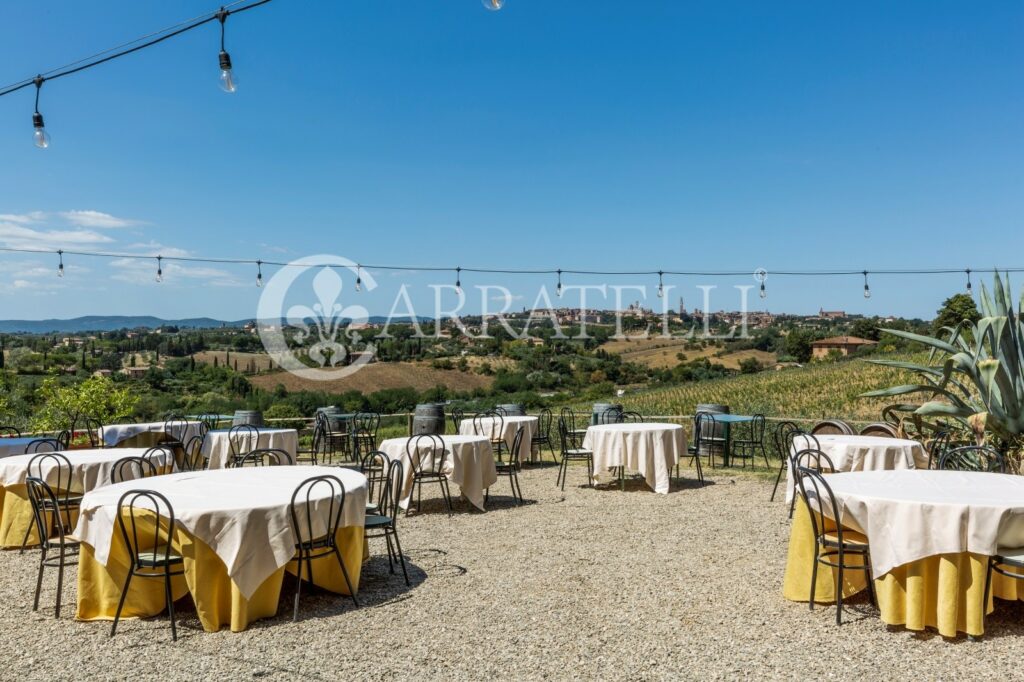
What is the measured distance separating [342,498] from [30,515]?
10.8ft

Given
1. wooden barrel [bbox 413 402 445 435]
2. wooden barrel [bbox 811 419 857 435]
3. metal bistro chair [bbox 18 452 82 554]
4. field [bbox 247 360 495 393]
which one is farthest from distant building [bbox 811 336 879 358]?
metal bistro chair [bbox 18 452 82 554]

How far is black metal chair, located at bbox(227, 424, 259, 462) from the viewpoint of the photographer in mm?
8602

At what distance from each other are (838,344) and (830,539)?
53.3m

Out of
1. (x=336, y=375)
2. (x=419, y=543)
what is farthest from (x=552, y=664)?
(x=336, y=375)

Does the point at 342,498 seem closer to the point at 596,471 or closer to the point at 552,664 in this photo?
the point at 552,664

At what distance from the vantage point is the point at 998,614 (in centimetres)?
383

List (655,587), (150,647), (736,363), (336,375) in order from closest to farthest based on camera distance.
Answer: (150,647), (655,587), (336,375), (736,363)

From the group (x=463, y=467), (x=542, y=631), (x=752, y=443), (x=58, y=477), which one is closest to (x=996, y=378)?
(x=752, y=443)

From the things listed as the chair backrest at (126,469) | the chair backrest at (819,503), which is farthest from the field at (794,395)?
the chair backrest at (819,503)

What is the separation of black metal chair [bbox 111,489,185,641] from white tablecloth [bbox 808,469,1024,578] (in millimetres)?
3401

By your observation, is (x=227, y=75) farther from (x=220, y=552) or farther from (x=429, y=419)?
(x=429, y=419)

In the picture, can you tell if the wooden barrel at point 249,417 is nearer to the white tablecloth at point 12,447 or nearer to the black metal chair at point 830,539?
the white tablecloth at point 12,447

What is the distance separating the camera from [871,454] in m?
6.62

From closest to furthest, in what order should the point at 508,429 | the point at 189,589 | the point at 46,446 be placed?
the point at 189,589 < the point at 46,446 < the point at 508,429
